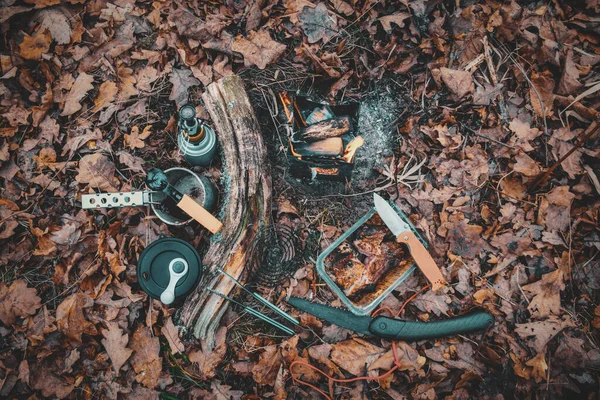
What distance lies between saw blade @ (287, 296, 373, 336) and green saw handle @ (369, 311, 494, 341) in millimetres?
85

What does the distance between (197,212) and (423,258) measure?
1.84 m

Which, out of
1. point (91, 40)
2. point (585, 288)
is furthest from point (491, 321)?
point (91, 40)

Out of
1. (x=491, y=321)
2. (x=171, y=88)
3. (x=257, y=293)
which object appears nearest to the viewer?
(x=491, y=321)

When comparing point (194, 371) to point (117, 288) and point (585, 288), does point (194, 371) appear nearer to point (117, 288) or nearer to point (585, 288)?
point (117, 288)

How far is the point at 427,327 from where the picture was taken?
8.96 feet

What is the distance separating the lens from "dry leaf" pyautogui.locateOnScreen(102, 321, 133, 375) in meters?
2.70

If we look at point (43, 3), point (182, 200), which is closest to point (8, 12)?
point (43, 3)

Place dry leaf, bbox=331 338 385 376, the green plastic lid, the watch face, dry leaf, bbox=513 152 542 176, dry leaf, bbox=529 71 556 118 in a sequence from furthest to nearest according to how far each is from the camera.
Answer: dry leaf, bbox=529 71 556 118 → dry leaf, bbox=513 152 542 176 → dry leaf, bbox=331 338 385 376 → the green plastic lid → the watch face

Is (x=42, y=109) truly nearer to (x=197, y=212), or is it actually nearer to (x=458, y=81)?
(x=197, y=212)

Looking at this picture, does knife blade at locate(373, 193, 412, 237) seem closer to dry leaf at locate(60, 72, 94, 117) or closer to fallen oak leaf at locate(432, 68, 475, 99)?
fallen oak leaf at locate(432, 68, 475, 99)

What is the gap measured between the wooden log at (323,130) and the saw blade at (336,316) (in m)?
1.46

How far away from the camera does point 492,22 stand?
324cm

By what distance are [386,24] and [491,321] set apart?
2.74 m

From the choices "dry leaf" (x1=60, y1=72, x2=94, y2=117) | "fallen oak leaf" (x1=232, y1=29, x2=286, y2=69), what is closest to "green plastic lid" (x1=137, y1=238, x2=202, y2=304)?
"dry leaf" (x1=60, y1=72, x2=94, y2=117)
